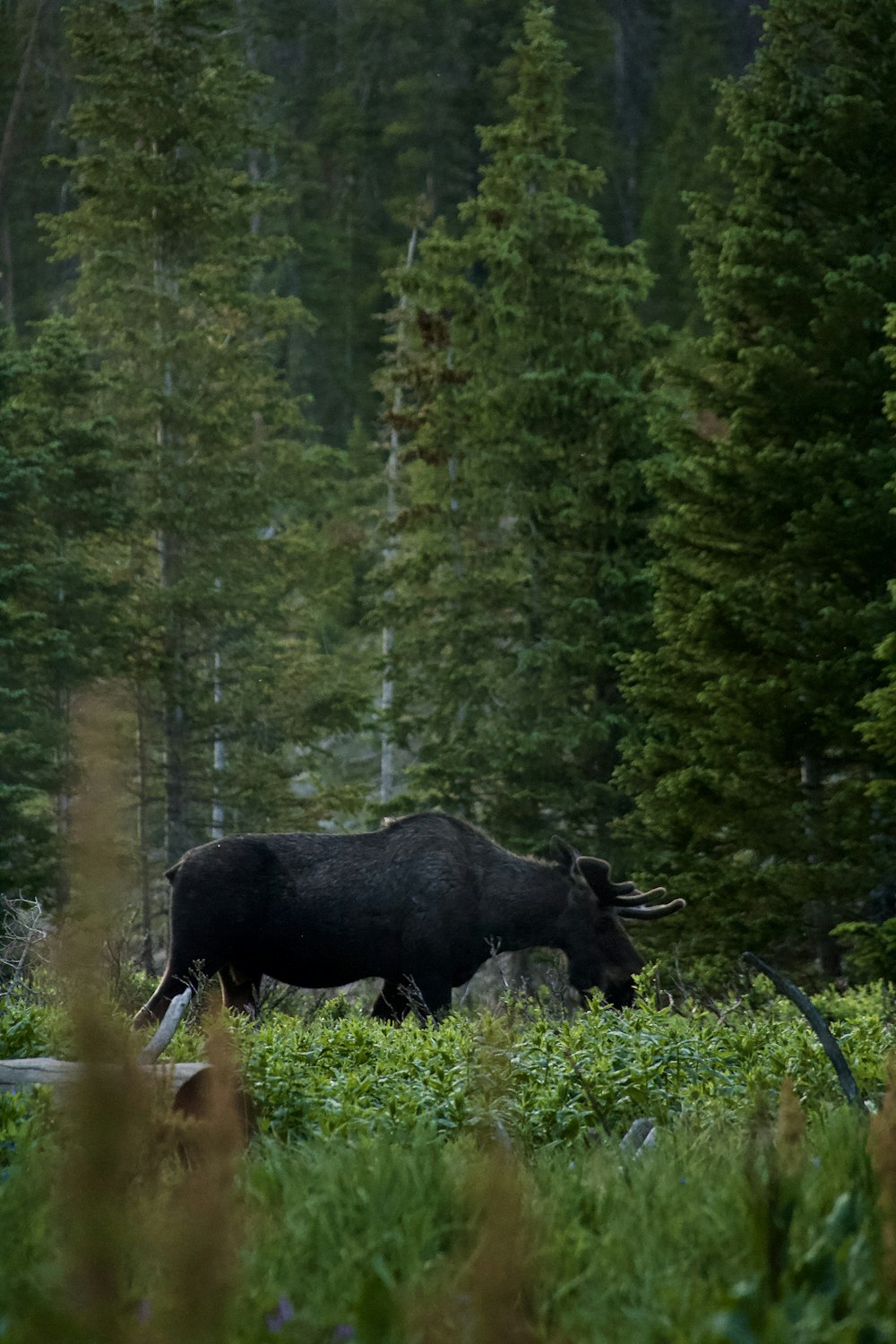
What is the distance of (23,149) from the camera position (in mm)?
57156

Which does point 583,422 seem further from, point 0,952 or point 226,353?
point 0,952

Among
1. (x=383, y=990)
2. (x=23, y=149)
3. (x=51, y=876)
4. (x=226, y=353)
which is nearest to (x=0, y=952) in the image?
(x=383, y=990)

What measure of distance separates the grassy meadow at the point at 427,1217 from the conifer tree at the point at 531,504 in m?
15.5

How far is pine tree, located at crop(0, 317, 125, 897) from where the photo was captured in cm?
2408

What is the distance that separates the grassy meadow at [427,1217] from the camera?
8.98 ft

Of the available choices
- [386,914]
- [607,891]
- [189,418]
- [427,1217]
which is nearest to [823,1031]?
[427,1217]

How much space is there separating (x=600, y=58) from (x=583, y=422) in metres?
56.0

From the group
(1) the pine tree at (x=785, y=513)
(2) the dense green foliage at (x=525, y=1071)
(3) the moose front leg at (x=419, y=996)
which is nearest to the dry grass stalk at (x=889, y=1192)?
(2) the dense green foliage at (x=525, y=1071)

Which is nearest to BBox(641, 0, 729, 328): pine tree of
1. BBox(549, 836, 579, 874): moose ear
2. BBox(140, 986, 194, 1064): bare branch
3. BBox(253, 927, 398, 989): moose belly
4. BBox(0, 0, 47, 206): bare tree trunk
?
BBox(0, 0, 47, 206): bare tree trunk

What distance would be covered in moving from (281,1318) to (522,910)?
9853mm

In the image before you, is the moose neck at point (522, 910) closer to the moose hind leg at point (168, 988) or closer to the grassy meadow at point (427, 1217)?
the moose hind leg at point (168, 988)

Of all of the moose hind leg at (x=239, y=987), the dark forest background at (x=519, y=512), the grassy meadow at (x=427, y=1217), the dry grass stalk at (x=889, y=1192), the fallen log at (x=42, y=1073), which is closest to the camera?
the grassy meadow at (x=427, y=1217)

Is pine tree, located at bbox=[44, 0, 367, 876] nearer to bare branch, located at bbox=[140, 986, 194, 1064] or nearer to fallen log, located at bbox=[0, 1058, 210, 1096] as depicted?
bare branch, located at bbox=[140, 986, 194, 1064]

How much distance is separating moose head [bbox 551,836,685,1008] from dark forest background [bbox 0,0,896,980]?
2.48 metres
